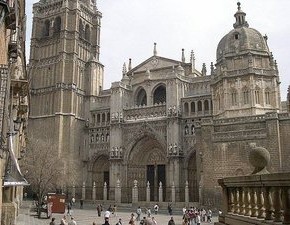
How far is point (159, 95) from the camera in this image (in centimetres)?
4788

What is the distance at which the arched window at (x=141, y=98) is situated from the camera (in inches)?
1924

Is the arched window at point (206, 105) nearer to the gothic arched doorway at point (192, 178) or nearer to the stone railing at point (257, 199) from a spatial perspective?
the gothic arched doorway at point (192, 178)

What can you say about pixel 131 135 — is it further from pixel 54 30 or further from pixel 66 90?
pixel 54 30

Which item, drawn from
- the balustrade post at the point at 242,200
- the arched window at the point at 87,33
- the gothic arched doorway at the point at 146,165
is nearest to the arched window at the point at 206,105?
the gothic arched doorway at the point at 146,165

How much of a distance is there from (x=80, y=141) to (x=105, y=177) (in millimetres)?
5982

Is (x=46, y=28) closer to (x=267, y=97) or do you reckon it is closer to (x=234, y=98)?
(x=234, y=98)

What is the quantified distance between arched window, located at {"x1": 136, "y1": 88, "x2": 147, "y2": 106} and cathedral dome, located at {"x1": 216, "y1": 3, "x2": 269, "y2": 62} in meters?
12.4

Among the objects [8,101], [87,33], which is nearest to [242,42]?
[87,33]

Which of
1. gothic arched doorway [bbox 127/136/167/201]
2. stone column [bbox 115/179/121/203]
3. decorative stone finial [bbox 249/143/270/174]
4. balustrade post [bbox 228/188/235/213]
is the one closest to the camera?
decorative stone finial [bbox 249/143/270/174]

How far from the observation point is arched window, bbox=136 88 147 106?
4888cm

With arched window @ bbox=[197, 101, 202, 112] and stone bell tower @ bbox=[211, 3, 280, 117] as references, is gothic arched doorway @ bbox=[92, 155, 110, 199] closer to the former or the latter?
arched window @ bbox=[197, 101, 202, 112]

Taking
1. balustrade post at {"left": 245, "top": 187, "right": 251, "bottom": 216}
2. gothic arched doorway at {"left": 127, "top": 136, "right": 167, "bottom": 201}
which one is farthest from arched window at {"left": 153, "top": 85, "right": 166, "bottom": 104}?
balustrade post at {"left": 245, "top": 187, "right": 251, "bottom": 216}

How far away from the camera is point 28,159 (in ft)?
121

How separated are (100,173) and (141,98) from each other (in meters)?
11.6
